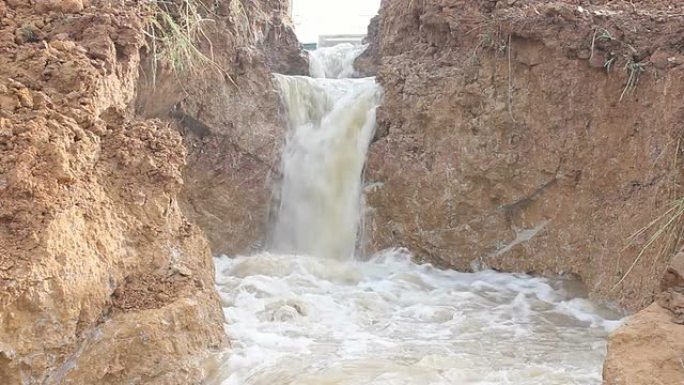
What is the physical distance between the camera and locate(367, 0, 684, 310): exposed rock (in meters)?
4.64

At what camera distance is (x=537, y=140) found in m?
5.46

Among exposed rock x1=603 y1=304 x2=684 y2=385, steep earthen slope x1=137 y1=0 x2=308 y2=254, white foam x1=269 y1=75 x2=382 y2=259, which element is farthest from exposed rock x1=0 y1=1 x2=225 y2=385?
white foam x1=269 y1=75 x2=382 y2=259

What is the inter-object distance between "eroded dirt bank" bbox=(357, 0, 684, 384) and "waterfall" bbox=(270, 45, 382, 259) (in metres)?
0.24

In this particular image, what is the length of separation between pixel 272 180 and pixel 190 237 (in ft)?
8.70

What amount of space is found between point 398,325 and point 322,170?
8.17 ft

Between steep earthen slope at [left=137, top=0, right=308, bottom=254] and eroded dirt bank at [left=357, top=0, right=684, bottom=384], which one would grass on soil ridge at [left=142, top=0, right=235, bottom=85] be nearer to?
steep earthen slope at [left=137, top=0, right=308, bottom=254]

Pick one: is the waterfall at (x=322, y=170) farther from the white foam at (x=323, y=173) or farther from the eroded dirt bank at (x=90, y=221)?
the eroded dirt bank at (x=90, y=221)

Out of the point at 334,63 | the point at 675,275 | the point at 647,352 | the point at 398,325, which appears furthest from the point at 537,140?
the point at 334,63

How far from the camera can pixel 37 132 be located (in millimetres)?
2816

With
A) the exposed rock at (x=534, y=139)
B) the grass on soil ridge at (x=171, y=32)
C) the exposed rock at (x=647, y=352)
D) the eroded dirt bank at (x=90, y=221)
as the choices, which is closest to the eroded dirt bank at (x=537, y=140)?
the exposed rock at (x=534, y=139)

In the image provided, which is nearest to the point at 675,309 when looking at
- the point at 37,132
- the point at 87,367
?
the point at 87,367

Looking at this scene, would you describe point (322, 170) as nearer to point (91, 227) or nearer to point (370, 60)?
point (370, 60)

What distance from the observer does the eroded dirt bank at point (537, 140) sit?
4.58 metres

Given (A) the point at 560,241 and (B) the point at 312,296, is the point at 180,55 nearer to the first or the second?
(B) the point at 312,296
